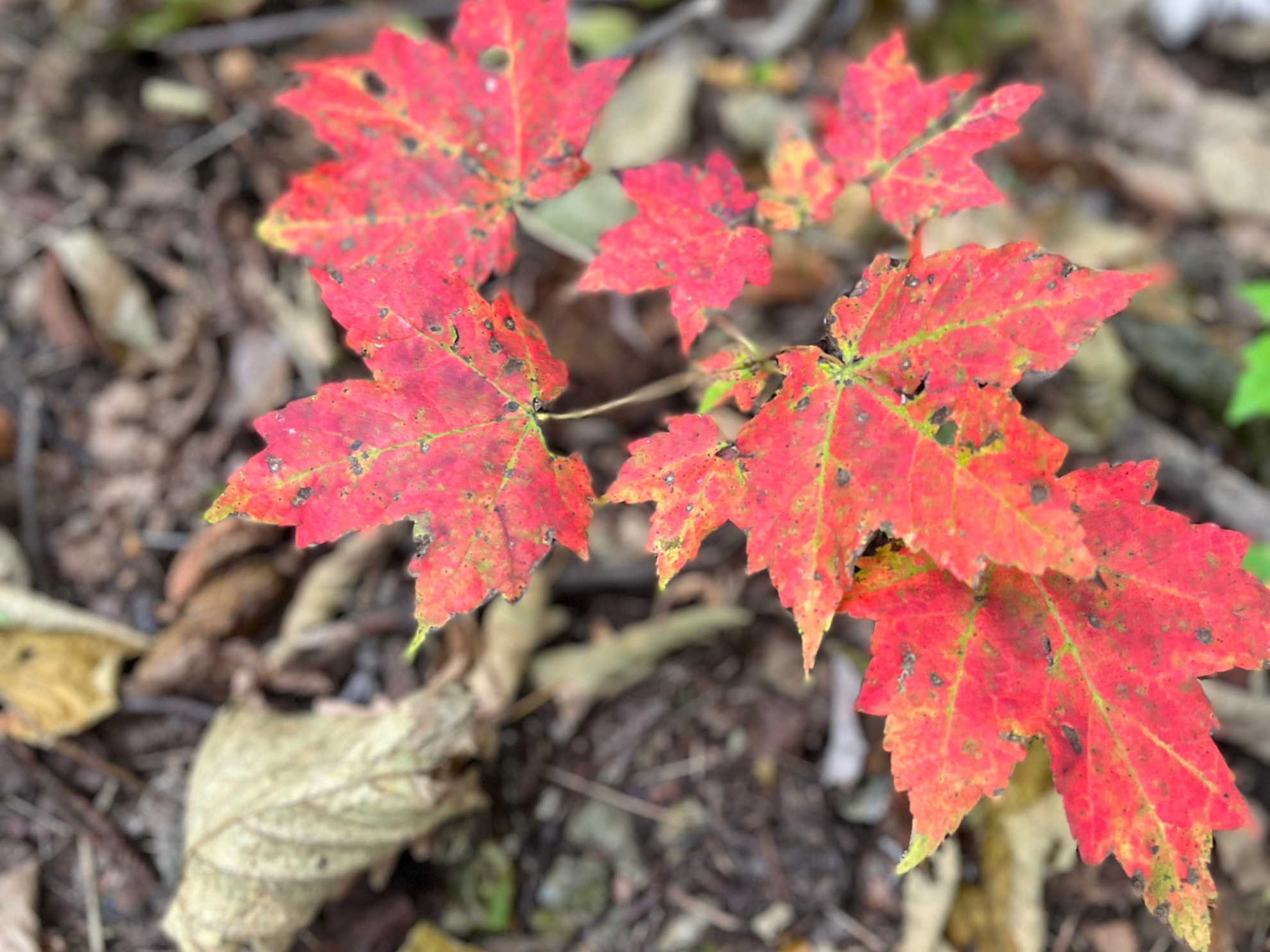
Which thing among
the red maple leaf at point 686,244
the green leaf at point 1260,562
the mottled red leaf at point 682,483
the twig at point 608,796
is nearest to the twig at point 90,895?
the twig at point 608,796

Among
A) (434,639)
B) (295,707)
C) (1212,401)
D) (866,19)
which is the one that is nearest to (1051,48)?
(866,19)

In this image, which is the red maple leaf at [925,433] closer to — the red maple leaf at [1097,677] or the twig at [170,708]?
the red maple leaf at [1097,677]

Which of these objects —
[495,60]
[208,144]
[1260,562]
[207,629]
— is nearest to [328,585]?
[207,629]

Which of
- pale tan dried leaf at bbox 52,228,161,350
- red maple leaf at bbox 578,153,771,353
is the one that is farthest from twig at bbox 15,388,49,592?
red maple leaf at bbox 578,153,771,353

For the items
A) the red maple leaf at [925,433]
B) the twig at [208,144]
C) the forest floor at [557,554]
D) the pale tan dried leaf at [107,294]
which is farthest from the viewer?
the twig at [208,144]

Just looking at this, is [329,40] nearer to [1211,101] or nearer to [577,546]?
[577,546]

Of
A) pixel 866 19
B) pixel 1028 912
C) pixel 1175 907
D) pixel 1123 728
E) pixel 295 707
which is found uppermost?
pixel 866 19

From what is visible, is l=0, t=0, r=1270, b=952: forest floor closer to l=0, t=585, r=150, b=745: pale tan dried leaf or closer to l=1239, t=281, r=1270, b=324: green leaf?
l=0, t=585, r=150, b=745: pale tan dried leaf
